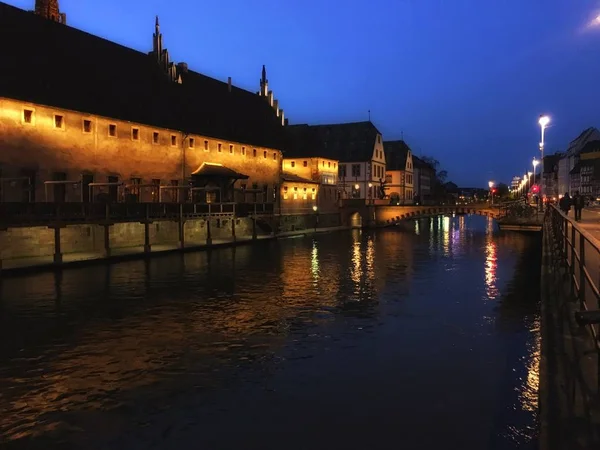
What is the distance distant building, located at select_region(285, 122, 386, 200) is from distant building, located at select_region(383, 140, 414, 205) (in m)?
12.2

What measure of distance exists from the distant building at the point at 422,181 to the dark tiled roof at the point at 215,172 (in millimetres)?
75208

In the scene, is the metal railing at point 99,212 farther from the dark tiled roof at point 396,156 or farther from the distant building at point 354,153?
the dark tiled roof at point 396,156

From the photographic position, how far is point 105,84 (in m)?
41.2

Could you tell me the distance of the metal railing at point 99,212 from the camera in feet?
91.5

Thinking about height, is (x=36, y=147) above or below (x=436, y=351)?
above

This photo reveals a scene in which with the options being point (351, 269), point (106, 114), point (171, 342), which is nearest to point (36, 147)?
point (106, 114)

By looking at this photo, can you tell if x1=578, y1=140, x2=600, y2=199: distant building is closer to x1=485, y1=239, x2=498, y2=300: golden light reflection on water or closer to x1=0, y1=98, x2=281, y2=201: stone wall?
x1=485, y1=239, x2=498, y2=300: golden light reflection on water

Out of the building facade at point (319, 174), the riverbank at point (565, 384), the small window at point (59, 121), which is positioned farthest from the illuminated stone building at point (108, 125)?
the riverbank at point (565, 384)

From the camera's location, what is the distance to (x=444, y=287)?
23.5m

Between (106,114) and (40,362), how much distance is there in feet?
94.7

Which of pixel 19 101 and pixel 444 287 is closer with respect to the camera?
pixel 444 287

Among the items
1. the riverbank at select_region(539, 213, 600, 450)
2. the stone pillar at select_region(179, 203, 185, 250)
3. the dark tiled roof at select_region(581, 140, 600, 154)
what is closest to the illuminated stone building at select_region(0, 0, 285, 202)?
the stone pillar at select_region(179, 203, 185, 250)

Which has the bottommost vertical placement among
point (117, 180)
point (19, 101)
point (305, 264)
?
point (305, 264)

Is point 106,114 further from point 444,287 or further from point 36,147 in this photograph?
point 444,287
